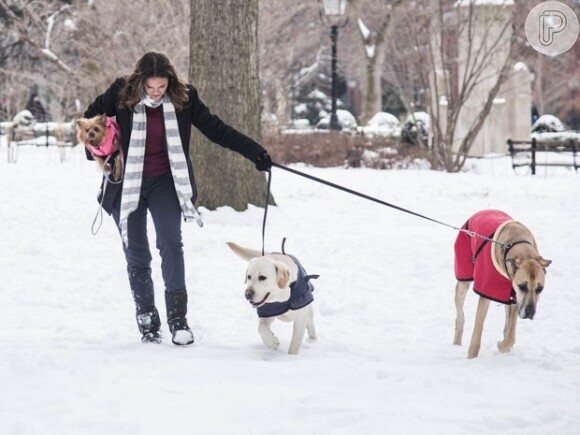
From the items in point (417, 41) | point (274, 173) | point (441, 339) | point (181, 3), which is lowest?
point (441, 339)

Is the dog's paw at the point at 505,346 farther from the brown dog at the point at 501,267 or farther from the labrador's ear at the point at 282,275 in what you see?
the labrador's ear at the point at 282,275

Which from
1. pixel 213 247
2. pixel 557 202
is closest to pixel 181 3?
pixel 557 202

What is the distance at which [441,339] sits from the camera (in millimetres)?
6418

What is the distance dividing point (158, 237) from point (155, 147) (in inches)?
21.6

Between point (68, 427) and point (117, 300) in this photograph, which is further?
point (117, 300)

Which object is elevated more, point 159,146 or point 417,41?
point 417,41

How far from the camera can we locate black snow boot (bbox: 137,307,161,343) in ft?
18.6

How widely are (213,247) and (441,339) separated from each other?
345 cm

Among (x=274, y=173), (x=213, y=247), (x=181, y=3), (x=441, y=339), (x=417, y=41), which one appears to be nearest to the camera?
(x=441, y=339)

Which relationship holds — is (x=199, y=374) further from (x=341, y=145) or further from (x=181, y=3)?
(x=181, y=3)

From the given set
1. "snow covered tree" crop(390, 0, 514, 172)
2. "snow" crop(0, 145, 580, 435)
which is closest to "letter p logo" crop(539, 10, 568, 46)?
"snow covered tree" crop(390, 0, 514, 172)

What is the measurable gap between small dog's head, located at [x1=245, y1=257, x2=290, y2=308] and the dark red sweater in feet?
2.69

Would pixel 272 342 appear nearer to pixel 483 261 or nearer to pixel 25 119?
pixel 483 261

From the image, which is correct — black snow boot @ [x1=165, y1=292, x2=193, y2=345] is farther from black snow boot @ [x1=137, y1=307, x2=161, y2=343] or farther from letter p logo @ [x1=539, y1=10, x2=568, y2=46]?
letter p logo @ [x1=539, y1=10, x2=568, y2=46]
